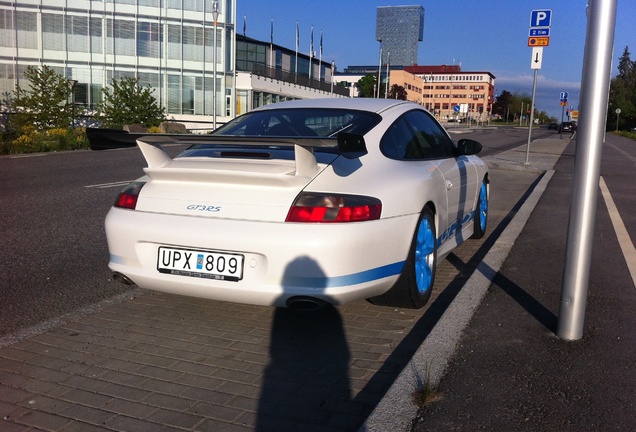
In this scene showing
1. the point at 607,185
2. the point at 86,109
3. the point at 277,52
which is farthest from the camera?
the point at 277,52

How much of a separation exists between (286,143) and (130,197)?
1.20m

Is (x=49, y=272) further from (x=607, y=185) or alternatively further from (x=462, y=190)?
(x=607, y=185)

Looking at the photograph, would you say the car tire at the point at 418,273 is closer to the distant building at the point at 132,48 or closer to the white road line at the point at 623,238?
the white road line at the point at 623,238

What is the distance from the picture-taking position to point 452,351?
11.3 ft

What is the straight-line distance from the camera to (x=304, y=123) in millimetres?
4777

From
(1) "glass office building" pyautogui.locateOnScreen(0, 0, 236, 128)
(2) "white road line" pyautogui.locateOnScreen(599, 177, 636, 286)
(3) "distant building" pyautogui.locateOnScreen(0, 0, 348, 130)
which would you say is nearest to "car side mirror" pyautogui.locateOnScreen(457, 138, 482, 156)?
(2) "white road line" pyautogui.locateOnScreen(599, 177, 636, 286)

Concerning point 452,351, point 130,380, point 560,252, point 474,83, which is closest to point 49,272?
point 130,380

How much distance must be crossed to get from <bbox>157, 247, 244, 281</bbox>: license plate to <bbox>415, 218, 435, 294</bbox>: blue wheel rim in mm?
1309

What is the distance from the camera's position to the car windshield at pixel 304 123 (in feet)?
14.9

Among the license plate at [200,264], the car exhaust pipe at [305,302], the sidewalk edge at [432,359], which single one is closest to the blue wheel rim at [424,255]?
the sidewalk edge at [432,359]

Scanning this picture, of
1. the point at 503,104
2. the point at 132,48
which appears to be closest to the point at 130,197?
the point at 132,48

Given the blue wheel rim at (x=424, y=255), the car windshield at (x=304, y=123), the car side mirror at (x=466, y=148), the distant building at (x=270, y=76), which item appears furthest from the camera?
the distant building at (x=270, y=76)

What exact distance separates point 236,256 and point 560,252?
4045mm

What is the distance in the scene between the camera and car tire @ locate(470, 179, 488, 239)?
6.68 metres
